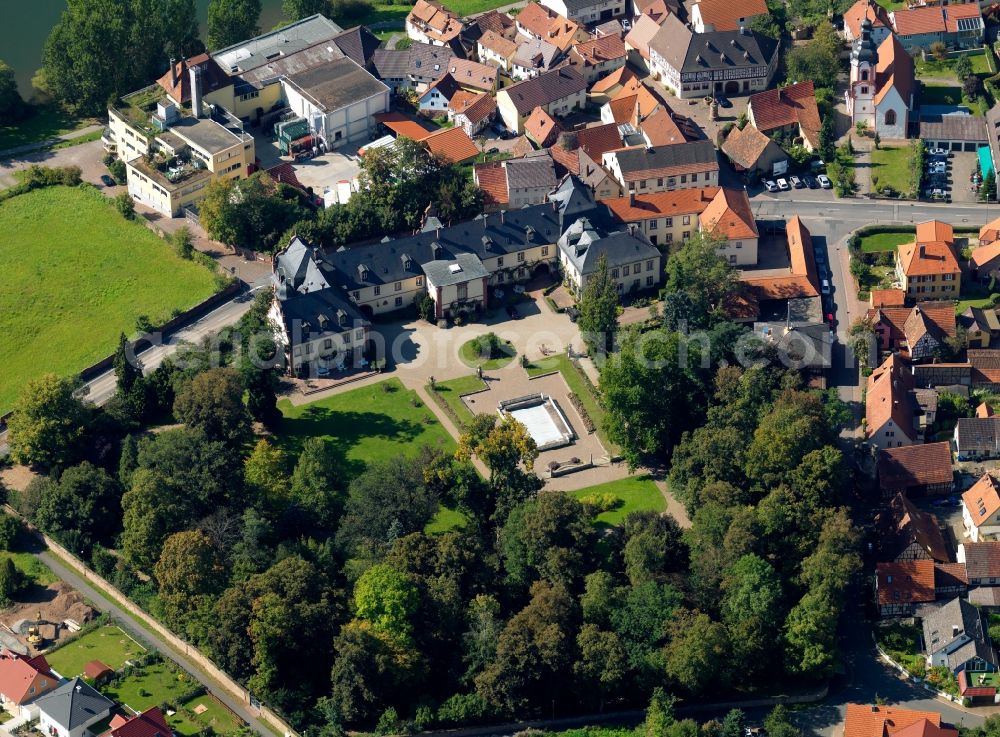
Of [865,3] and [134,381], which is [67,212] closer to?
[134,381]

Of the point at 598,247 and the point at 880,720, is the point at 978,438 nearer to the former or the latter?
the point at 880,720

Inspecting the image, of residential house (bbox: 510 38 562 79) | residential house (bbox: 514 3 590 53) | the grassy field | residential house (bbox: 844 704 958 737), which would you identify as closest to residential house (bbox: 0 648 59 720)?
the grassy field

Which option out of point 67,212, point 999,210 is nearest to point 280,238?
point 67,212

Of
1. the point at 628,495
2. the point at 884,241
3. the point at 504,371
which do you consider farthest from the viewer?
the point at 884,241

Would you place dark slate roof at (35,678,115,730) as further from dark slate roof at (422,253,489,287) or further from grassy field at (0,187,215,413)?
dark slate roof at (422,253,489,287)

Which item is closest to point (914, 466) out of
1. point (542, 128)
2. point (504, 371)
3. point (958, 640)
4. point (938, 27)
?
point (958, 640)

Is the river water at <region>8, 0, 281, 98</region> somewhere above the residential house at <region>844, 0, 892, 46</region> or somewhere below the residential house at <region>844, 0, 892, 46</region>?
above

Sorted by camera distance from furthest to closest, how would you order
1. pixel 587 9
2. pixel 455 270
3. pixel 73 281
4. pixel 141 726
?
1. pixel 587 9
2. pixel 73 281
3. pixel 455 270
4. pixel 141 726
